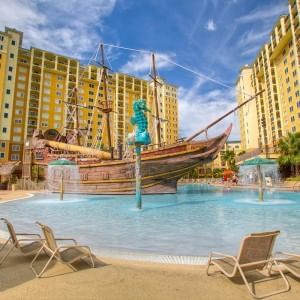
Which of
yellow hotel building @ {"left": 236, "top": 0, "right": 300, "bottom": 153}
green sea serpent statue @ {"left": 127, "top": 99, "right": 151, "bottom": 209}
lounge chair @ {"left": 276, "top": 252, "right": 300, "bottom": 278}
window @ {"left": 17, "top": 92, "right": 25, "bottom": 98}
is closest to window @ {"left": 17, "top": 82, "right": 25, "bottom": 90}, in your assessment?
window @ {"left": 17, "top": 92, "right": 25, "bottom": 98}

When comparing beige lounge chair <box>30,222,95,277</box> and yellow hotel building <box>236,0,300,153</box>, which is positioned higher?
yellow hotel building <box>236,0,300,153</box>

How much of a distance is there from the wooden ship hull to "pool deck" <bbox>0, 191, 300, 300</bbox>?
1726 centimetres

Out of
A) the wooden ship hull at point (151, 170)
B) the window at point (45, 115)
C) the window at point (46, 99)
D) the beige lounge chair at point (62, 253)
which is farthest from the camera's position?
the window at point (46, 99)

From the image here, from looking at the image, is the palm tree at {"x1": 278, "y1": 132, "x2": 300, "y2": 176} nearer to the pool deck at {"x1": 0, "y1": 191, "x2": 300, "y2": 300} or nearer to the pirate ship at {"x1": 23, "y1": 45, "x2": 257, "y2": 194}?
the pirate ship at {"x1": 23, "y1": 45, "x2": 257, "y2": 194}

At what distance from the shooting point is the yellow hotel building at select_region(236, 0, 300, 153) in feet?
156

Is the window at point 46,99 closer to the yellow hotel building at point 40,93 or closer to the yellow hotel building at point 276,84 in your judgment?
the yellow hotel building at point 40,93

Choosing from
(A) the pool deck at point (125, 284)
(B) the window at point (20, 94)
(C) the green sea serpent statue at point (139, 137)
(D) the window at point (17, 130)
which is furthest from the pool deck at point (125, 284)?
(B) the window at point (20, 94)

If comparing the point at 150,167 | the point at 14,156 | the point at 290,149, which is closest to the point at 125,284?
the point at 150,167

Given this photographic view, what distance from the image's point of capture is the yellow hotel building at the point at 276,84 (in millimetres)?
47531

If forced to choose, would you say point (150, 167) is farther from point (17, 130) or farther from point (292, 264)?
point (17, 130)

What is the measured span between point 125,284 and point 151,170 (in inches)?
743

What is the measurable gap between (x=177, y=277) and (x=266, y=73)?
226 feet

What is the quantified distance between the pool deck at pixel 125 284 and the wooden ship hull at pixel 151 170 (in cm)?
1726

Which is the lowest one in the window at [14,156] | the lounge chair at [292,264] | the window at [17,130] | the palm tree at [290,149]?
the lounge chair at [292,264]
